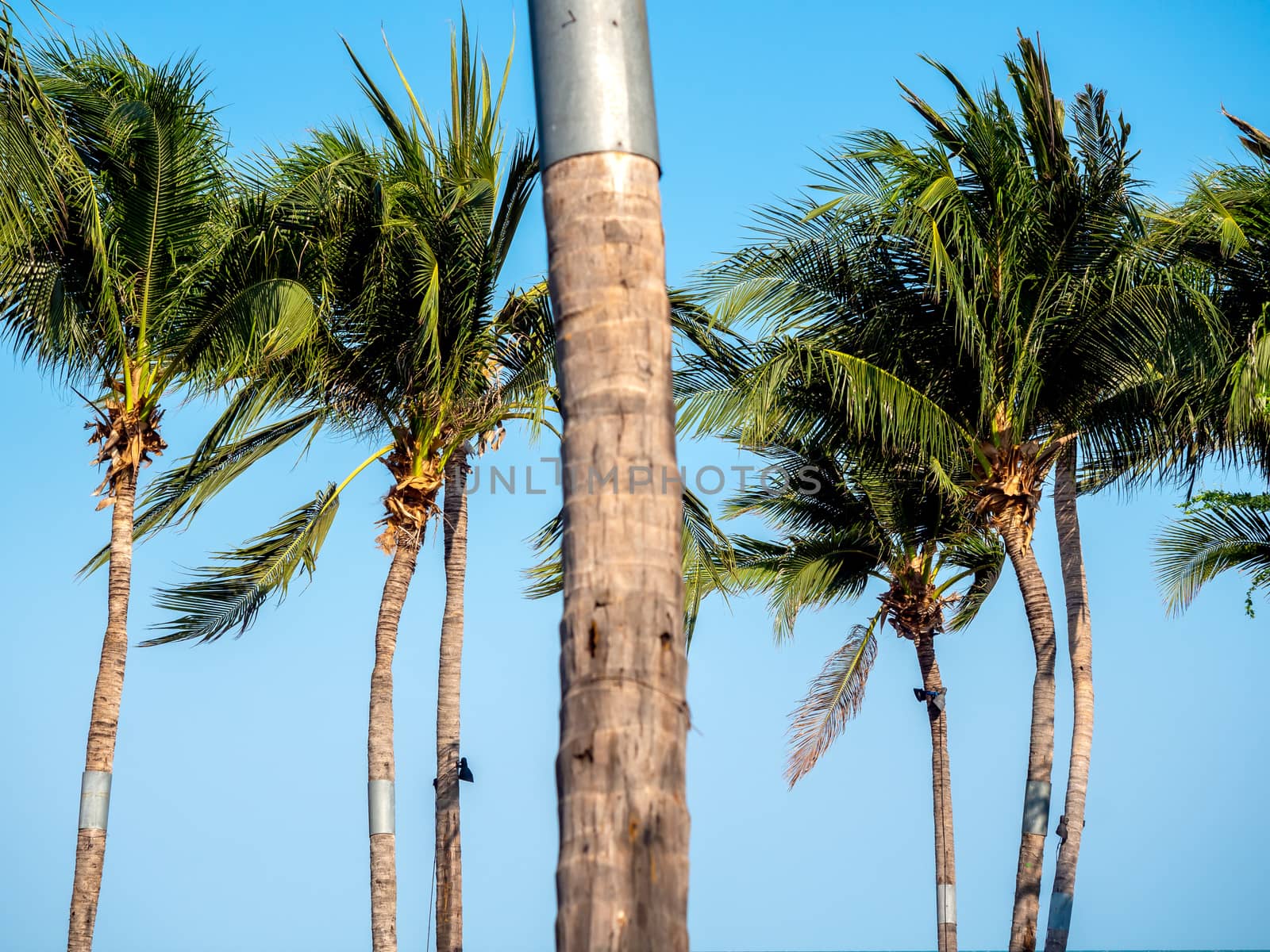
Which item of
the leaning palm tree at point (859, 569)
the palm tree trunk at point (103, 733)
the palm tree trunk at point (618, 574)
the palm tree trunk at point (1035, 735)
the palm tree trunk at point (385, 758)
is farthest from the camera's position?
the leaning palm tree at point (859, 569)

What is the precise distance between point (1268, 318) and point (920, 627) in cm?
649

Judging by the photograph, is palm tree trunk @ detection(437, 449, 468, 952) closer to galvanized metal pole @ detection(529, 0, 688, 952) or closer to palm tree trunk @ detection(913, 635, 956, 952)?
palm tree trunk @ detection(913, 635, 956, 952)

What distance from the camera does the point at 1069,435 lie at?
13.8 meters

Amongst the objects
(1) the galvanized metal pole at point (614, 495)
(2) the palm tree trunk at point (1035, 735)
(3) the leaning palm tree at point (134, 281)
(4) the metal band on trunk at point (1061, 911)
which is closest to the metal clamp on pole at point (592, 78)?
(1) the galvanized metal pole at point (614, 495)

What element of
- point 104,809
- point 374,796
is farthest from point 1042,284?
point 104,809

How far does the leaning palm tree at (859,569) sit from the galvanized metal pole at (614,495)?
42.1 ft

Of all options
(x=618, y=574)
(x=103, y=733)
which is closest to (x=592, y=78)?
(x=618, y=574)

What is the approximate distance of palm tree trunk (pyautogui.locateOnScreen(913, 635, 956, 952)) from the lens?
18.0 meters

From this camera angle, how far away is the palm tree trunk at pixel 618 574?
395 centimetres

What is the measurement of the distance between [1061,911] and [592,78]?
11750mm

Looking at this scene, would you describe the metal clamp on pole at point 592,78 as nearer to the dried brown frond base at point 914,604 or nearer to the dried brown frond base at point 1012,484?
the dried brown frond base at point 1012,484

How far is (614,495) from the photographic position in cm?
431

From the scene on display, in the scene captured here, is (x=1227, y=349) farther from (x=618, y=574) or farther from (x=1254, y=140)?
(x=618, y=574)

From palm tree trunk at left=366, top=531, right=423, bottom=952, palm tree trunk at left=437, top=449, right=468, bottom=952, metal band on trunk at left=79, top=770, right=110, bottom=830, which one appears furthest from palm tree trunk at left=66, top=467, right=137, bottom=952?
palm tree trunk at left=437, top=449, right=468, bottom=952
